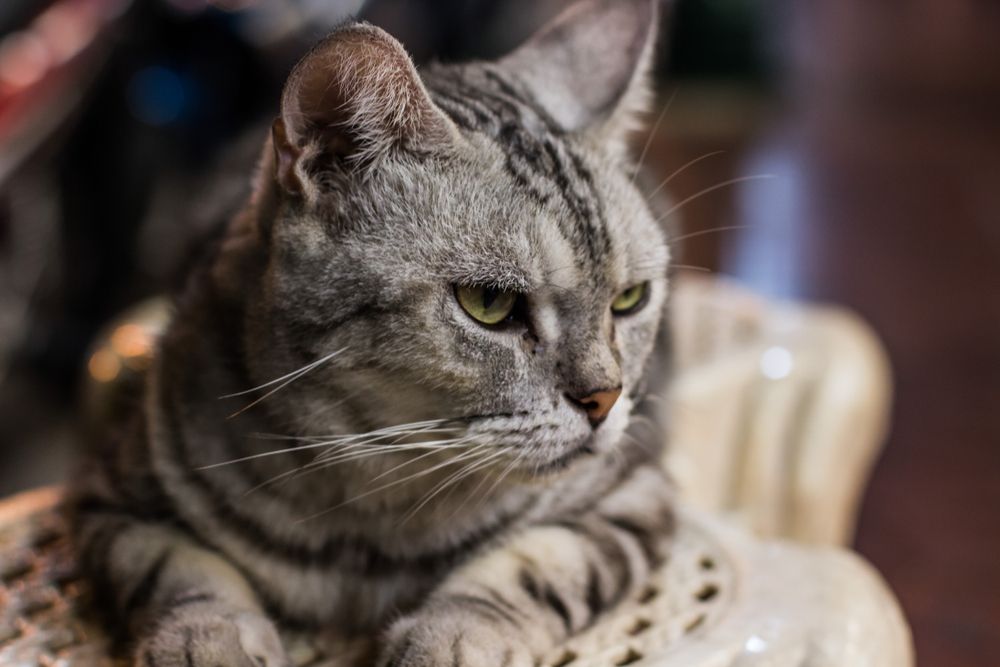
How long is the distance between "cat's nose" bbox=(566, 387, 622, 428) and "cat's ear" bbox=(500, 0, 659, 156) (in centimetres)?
A: 28

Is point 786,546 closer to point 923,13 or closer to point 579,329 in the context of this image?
point 579,329

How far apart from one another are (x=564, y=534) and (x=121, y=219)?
206cm

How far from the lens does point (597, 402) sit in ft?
2.69

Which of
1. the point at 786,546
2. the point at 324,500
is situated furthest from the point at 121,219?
the point at 786,546

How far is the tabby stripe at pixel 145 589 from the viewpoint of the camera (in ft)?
2.92

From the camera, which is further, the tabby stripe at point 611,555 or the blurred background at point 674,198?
the blurred background at point 674,198

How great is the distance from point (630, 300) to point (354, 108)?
312 millimetres

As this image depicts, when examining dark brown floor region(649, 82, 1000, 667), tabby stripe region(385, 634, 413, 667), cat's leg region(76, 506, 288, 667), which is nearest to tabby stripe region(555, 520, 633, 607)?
tabby stripe region(385, 634, 413, 667)

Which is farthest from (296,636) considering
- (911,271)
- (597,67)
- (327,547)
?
(911,271)

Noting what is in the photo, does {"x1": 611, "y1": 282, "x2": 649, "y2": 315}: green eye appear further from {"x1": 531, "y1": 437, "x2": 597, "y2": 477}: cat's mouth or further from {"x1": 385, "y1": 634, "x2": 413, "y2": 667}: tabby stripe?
{"x1": 385, "y1": 634, "x2": 413, "y2": 667}: tabby stripe

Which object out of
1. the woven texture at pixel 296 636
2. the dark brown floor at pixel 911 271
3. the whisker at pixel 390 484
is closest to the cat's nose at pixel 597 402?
the whisker at pixel 390 484

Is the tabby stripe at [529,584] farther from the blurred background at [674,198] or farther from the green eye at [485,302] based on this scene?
the blurred background at [674,198]

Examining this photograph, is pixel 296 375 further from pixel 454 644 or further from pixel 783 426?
pixel 783 426

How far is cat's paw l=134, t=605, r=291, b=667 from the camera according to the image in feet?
2.59
